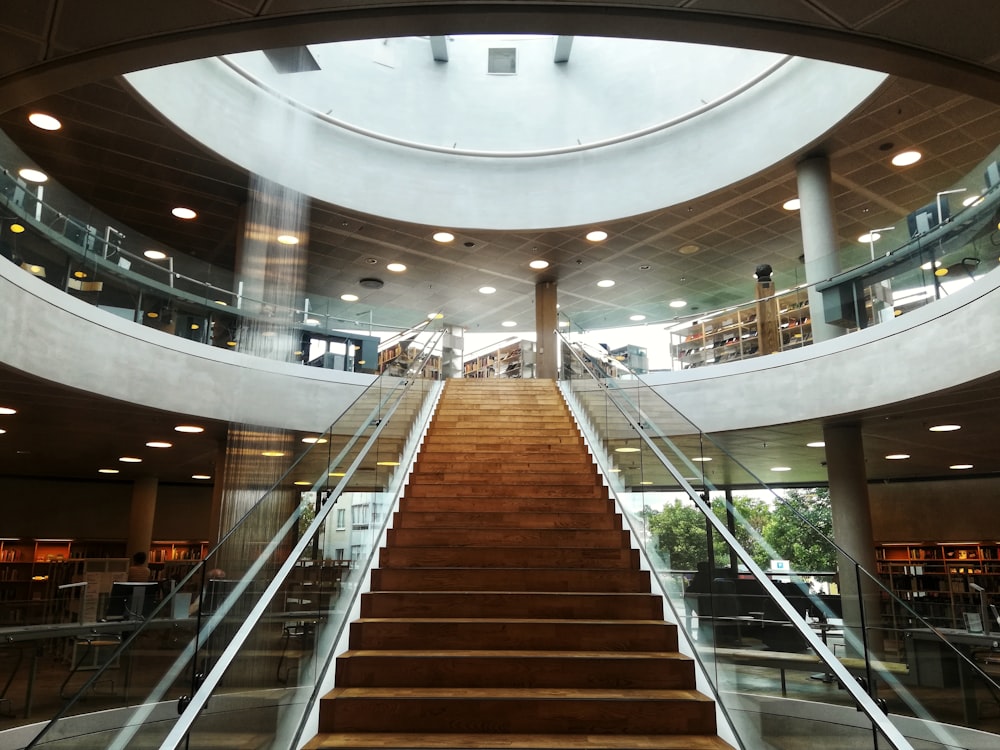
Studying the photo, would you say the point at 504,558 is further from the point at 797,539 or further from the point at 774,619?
the point at 774,619

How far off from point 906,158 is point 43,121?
11.4 m

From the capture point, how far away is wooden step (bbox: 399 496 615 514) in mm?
6621

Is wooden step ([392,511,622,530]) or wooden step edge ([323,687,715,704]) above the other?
wooden step ([392,511,622,530])

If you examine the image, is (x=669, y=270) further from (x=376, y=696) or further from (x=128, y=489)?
(x=128, y=489)

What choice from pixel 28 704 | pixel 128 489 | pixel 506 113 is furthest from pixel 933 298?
pixel 128 489

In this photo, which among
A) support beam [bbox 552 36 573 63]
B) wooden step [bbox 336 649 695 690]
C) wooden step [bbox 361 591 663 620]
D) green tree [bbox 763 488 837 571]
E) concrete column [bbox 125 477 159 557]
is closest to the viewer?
wooden step [bbox 336 649 695 690]

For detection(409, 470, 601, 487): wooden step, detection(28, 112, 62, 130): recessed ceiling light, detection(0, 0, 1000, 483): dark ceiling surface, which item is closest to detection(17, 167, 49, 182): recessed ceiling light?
detection(0, 0, 1000, 483): dark ceiling surface

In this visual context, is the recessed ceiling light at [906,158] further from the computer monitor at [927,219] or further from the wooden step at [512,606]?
the wooden step at [512,606]

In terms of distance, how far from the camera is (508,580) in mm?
5262

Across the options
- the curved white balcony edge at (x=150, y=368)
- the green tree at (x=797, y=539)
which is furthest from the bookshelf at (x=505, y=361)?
the green tree at (x=797, y=539)

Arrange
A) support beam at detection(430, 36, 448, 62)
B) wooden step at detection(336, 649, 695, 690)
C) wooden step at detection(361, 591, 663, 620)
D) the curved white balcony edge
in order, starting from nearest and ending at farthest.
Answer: wooden step at detection(336, 649, 695, 690) → wooden step at detection(361, 591, 663, 620) → the curved white balcony edge → support beam at detection(430, 36, 448, 62)

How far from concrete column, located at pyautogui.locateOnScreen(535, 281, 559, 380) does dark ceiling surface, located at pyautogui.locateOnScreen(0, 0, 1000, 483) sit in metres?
0.34

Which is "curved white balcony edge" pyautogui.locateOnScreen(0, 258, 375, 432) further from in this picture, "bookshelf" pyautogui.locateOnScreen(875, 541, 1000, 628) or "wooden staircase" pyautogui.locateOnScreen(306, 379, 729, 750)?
"bookshelf" pyautogui.locateOnScreen(875, 541, 1000, 628)

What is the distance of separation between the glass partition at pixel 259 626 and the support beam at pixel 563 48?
9.02 meters
